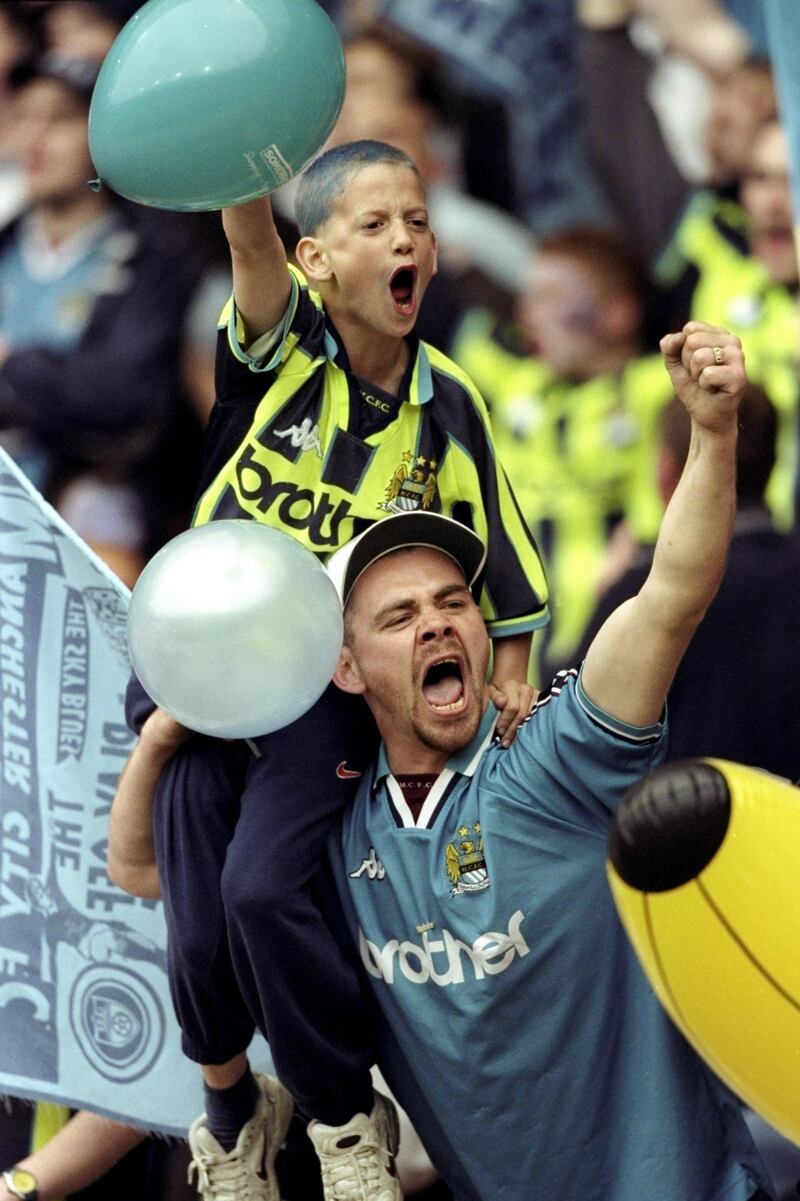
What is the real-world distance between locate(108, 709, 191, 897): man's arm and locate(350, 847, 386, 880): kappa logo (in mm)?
347

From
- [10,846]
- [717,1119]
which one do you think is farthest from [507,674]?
[10,846]

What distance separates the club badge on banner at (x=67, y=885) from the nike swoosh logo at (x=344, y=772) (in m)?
0.64

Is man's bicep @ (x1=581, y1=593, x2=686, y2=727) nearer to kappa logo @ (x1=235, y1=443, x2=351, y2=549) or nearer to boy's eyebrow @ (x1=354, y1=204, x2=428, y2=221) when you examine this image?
kappa logo @ (x1=235, y1=443, x2=351, y2=549)

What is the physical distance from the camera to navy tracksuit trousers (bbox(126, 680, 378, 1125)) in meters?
3.12

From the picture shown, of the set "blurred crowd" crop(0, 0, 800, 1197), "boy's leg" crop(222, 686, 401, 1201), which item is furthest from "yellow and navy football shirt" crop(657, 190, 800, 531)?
"boy's leg" crop(222, 686, 401, 1201)

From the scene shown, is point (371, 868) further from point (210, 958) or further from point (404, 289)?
point (404, 289)

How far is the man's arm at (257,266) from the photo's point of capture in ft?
10.2

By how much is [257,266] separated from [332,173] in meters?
0.34

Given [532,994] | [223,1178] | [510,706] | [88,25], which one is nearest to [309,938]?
[532,994]

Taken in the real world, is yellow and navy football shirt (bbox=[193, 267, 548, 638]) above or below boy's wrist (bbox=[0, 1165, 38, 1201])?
above

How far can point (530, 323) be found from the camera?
18.4 feet

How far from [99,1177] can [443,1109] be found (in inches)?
40.0

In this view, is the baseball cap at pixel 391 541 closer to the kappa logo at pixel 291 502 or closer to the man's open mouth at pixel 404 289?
the kappa logo at pixel 291 502

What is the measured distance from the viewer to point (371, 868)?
3.20m
